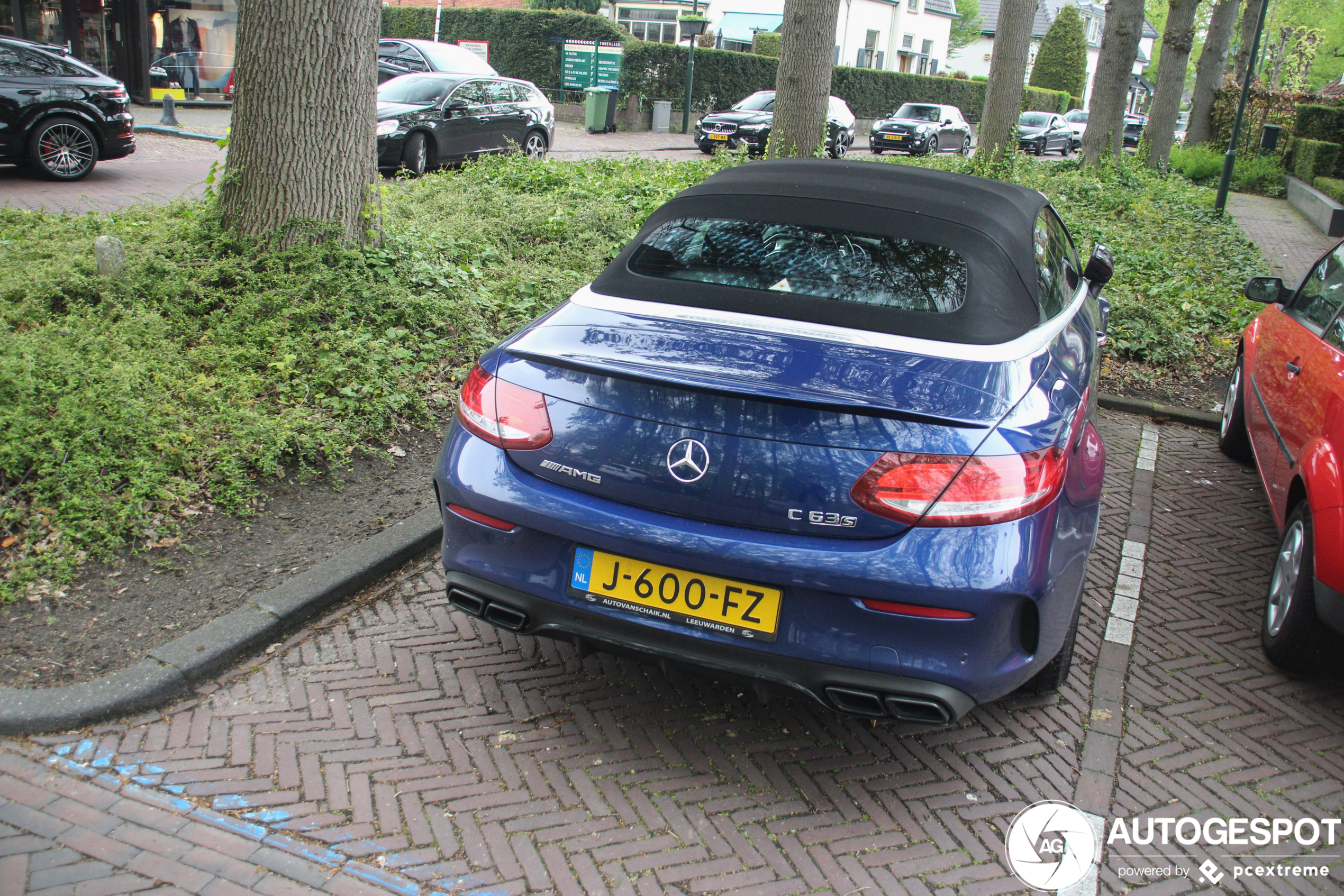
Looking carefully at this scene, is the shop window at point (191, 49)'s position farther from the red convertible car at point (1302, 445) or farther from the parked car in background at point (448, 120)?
the red convertible car at point (1302, 445)

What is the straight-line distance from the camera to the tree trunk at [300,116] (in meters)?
5.31

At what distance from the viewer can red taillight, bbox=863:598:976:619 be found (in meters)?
2.38

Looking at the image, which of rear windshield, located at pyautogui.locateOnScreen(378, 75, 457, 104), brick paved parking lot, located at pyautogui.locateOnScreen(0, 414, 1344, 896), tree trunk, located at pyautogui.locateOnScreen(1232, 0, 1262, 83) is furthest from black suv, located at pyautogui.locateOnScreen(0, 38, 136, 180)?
tree trunk, located at pyautogui.locateOnScreen(1232, 0, 1262, 83)

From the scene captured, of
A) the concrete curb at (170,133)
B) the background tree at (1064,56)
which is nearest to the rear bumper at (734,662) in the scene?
the concrete curb at (170,133)

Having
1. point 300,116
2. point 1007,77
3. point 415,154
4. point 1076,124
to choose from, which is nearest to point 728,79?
point 1076,124

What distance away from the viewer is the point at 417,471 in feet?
15.0

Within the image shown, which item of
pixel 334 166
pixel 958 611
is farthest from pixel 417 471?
pixel 958 611

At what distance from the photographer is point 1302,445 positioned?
3785 millimetres

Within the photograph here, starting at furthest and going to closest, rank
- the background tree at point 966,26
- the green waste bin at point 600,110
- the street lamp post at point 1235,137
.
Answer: the background tree at point 966,26
the green waste bin at point 600,110
the street lamp post at point 1235,137

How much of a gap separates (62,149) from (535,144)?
7883mm

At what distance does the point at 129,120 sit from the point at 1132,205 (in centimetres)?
1319

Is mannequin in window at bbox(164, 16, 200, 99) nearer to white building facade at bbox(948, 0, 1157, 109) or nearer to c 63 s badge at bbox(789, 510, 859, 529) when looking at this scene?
c 63 s badge at bbox(789, 510, 859, 529)

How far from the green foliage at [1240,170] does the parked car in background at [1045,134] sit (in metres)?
10.2

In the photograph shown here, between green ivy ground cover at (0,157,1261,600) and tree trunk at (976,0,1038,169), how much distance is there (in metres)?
8.16
